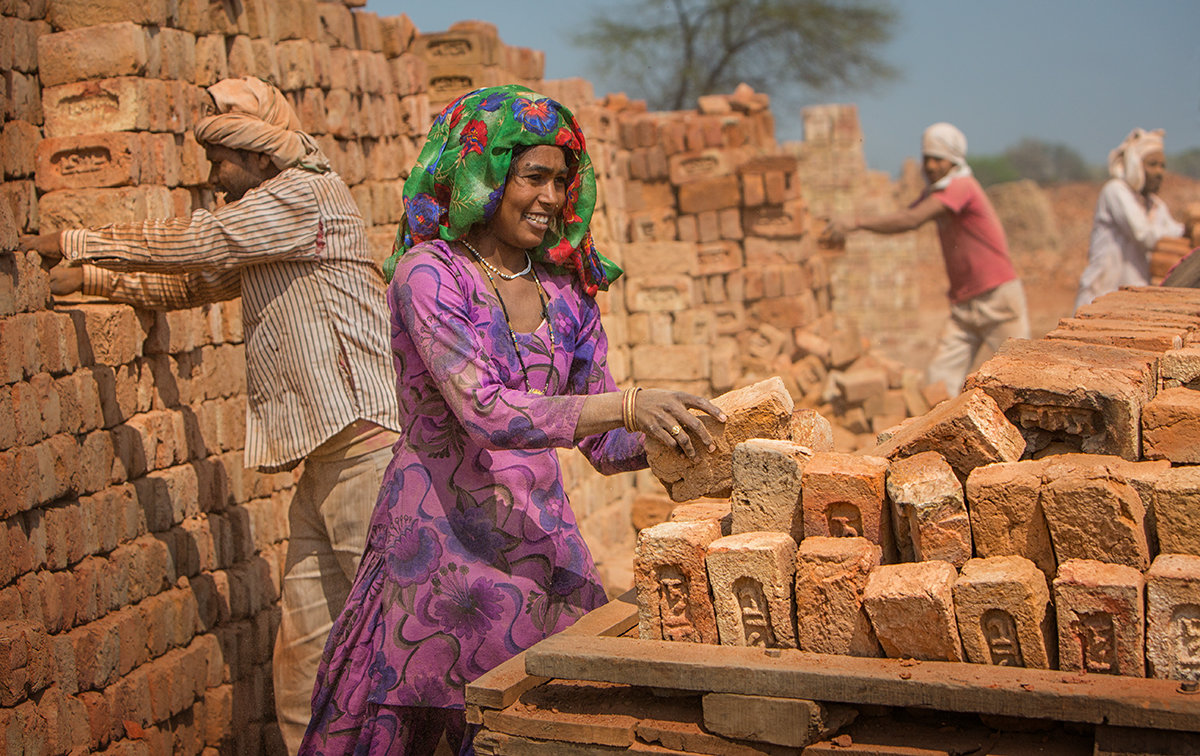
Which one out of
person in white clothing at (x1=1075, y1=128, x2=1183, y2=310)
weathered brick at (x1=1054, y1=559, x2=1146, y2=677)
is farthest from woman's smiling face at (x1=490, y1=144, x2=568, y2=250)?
person in white clothing at (x1=1075, y1=128, x2=1183, y2=310)

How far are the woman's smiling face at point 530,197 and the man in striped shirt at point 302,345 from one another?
43.6 inches

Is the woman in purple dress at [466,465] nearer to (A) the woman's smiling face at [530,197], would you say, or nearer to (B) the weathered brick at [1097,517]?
(A) the woman's smiling face at [530,197]

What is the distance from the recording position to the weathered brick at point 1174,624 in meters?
2.16

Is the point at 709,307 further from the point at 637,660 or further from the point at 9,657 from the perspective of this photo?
the point at 637,660

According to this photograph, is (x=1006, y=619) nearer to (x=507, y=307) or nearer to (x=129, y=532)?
(x=507, y=307)

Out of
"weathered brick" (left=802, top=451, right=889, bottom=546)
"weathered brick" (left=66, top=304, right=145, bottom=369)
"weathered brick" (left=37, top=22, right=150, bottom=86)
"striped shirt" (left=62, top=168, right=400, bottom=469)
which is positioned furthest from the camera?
"weathered brick" (left=37, top=22, right=150, bottom=86)

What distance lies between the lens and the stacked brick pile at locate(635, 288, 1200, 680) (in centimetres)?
224

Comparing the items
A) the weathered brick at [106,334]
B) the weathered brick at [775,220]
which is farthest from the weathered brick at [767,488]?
the weathered brick at [775,220]

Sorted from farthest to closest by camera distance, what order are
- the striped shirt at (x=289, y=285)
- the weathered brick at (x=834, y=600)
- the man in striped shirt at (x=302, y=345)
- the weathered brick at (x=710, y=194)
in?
the weathered brick at (x=710, y=194)
the man in striped shirt at (x=302, y=345)
the striped shirt at (x=289, y=285)
the weathered brick at (x=834, y=600)

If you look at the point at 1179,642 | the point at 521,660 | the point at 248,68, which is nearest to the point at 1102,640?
the point at 1179,642

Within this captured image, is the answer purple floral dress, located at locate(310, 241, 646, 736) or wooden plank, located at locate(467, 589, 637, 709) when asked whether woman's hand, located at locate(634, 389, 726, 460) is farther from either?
wooden plank, located at locate(467, 589, 637, 709)

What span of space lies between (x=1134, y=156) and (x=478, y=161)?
795cm

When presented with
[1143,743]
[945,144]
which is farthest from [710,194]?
[1143,743]

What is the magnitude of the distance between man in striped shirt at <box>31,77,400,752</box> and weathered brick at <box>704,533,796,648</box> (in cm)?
167
